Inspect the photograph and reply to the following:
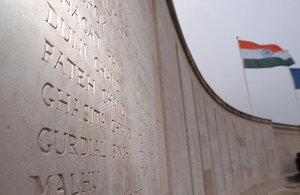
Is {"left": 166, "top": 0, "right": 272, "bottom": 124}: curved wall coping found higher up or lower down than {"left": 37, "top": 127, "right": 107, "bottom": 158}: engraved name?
higher up

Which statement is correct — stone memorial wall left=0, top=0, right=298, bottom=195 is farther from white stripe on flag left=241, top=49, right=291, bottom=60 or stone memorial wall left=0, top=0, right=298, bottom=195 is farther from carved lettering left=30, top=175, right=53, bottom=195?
white stripe on flag left=241, top=49, right=291, bottom=60

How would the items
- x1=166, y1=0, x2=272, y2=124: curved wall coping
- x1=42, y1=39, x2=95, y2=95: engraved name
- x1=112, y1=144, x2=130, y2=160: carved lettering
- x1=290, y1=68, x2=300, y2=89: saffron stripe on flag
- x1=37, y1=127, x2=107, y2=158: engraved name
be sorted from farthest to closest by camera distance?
1. x1=290, y1=68, x2=300, y2=89: saffron stripe on flag
2. x1=166, y1=0, x2=272, y2=124: curved wall coping
3. x1=112, y1=144, x2=130, y2=160: carved lettering
4. x1=42, y1=39, x2=95, y2=95: engraved name
5. x1=37, y1=127, x2=107, y2=158: engraved name

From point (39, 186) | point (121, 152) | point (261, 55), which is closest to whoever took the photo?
point (39, 186)

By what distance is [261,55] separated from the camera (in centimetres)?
1820

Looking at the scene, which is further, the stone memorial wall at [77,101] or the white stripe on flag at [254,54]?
the white stripe on flag at [254,54]

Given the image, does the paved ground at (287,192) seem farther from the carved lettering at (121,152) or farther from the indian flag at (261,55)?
the carved lettering at (121,152)

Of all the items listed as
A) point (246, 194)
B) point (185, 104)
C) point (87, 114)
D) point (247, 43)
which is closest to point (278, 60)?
A: point (247, 43)

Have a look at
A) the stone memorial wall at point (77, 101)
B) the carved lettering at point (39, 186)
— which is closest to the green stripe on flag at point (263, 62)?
the stone memorial wall at point (77, 101)

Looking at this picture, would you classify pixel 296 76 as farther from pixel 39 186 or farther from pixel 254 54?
pixel 39 186

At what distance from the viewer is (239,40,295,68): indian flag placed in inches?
698

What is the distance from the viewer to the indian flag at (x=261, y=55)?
1772cm

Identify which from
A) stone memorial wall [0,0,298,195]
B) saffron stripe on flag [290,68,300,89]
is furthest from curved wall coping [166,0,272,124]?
saffron stripe on flag [290,68,300,89]

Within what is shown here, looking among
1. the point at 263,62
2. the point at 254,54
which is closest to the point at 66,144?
the point at 254,54

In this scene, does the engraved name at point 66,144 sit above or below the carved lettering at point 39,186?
above
